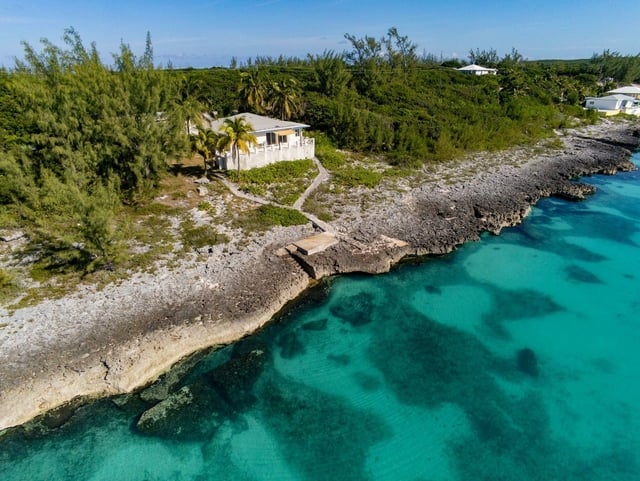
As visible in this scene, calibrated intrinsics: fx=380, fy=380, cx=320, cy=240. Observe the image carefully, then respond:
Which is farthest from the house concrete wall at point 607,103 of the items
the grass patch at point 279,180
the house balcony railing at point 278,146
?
the grass patch at point 279,180

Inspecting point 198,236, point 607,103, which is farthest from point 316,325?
point 607,103

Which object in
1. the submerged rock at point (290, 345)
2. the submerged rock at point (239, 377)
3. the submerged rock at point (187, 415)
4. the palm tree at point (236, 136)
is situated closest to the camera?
the submerged rock at point (187, 415)

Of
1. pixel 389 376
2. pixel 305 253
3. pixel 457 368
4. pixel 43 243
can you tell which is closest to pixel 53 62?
pixel 43 243

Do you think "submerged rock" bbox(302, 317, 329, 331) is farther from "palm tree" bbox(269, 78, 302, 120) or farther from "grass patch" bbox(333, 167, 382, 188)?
"palm tree" bbox(269, 78, 302, 120)

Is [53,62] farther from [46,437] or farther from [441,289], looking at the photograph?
[441,289]

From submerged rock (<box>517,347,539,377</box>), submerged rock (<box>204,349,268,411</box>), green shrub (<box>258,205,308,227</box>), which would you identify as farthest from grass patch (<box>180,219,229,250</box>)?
submerged rock (<box>517,347,539,377</box>)

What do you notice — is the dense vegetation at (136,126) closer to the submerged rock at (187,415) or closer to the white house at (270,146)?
the white house at (270,146)
